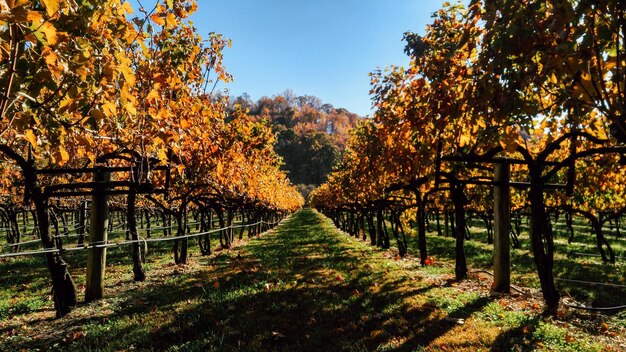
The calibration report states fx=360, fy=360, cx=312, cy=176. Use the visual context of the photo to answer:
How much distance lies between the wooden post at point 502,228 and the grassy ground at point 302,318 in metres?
0.43

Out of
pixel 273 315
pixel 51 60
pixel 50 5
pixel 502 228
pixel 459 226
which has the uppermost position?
pixel 50 5

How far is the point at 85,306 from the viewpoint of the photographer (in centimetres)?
717

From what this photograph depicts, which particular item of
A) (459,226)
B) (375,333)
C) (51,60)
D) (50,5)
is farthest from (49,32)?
(459,226)

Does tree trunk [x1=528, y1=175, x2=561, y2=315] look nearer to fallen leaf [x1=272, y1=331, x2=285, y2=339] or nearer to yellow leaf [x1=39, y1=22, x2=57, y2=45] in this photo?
fallen leaf [x1=272, y1=331, x2=285, y2=339]

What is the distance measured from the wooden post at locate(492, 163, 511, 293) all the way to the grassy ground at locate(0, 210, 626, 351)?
43 centimetres

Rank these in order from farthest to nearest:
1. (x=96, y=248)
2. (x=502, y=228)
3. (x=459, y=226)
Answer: (x=459, y=226) → (x=502, y=228) → (x=96, y=248)

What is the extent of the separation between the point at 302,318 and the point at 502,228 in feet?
15.2

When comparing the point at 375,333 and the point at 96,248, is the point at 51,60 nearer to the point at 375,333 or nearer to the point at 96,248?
the point at 375,333

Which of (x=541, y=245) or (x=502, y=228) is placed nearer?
(x=541, y=245)

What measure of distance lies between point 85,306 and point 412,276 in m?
7.72

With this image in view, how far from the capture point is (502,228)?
7613 mm

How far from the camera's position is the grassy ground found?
5.07 m

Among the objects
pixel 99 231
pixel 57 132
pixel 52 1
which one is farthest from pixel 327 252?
pixel 52 1

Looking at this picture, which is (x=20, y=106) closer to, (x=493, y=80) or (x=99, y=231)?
(x=99, y=231)
